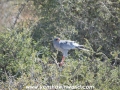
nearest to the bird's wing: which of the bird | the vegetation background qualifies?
the bird

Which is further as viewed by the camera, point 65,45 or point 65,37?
point 65,37

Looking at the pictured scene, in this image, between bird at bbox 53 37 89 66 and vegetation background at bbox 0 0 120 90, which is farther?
bird at bbox 53 37 89 66

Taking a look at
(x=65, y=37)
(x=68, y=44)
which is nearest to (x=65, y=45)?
(x=68, y=44)

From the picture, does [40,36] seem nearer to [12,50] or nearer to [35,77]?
[12,50]

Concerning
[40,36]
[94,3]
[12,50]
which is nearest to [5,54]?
[12,50]

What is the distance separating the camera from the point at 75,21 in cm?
907

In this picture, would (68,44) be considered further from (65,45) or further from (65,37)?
(65,37)

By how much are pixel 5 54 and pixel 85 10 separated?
2483mm

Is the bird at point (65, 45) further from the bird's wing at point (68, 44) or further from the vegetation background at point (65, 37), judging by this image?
the vegetation background at point (65, 37)

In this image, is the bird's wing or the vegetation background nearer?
the vegetation background

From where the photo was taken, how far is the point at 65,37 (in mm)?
8688

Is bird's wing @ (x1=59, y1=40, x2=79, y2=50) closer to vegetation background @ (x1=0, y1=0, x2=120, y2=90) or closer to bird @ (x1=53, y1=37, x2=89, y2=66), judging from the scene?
bird @ (x1=53, y1=37, x2=89, y2=66)

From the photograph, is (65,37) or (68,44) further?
(65,37)

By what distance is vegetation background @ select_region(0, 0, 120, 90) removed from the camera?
21.4 feet
